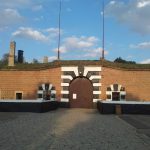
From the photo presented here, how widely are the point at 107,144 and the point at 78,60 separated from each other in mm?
27464

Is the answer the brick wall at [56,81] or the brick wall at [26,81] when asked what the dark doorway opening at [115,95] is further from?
the brick wall at [26,81]

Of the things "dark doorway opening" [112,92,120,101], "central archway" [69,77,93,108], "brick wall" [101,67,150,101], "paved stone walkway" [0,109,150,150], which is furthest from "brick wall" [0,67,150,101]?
"paved stone walkway" [0,109,150,150]

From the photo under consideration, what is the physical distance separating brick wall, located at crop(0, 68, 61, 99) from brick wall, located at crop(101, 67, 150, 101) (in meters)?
4.96

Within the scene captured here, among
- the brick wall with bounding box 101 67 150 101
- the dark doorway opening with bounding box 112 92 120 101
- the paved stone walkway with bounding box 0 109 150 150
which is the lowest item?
the paved stone walkway with bounding box 0 109 150 150

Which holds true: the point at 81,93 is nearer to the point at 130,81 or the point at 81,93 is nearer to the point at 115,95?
the point at 115,95

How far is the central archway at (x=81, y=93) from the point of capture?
41375mm

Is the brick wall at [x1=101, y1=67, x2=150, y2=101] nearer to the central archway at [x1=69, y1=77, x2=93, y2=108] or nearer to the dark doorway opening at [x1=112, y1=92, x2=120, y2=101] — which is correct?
the dark doorway opening at [x1=112, y1=92, x2=120, y2=101]

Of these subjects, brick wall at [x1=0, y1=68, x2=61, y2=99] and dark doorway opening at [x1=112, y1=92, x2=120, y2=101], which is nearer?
dark doorway opening at [x1=112, y1=92, x2=120, y2=101]

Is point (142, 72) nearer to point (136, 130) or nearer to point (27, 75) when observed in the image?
point (27, 75)

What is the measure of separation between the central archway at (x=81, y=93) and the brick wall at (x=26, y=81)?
5.10 ft

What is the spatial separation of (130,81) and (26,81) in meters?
11.1

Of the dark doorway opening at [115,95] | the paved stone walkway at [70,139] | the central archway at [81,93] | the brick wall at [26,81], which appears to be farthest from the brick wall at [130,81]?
the paved stone walkway at [70,139]

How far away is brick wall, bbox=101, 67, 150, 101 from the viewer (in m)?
40.1

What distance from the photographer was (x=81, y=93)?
1635 inches
